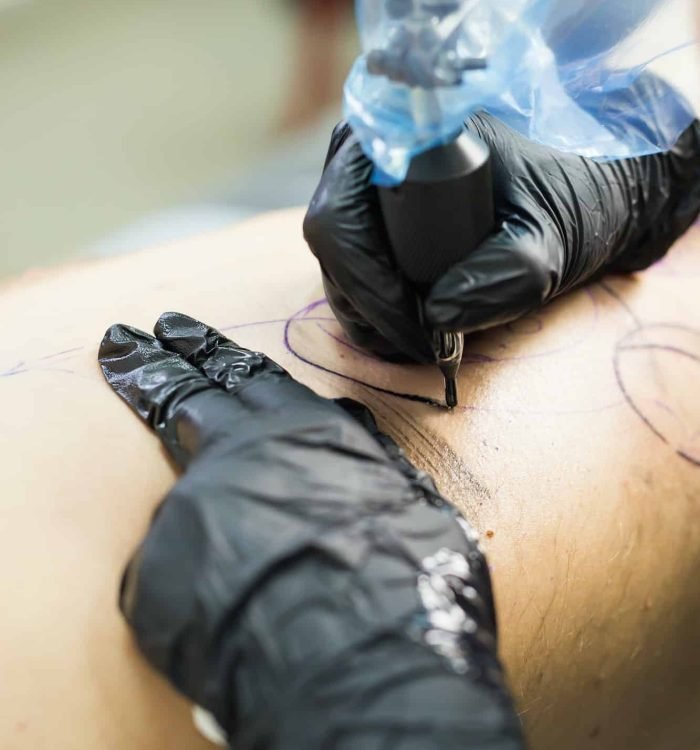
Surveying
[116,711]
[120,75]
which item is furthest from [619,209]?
[120,75]

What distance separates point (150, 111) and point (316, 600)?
2416 millimetres

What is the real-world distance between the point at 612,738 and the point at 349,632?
0.57 meters

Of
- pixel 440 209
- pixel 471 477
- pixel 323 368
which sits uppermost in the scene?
pixel 440 209

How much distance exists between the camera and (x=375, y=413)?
898mm

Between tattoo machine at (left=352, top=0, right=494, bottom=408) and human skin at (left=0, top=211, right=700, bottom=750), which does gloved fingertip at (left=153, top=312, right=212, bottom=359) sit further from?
tattoo machine at (left=352, top=0, right=494, bottom=408)

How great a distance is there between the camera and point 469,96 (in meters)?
0.66

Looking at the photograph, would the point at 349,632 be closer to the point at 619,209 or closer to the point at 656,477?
the point at 656,477

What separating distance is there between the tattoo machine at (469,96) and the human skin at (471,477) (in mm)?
110

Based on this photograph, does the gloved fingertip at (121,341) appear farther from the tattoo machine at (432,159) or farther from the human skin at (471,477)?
the tattoo machine at (432,159)

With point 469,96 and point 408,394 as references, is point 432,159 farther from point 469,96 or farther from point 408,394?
point 408,394

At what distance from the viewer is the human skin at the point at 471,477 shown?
2.30 feet

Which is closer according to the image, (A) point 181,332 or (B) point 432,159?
(B) point 432,159

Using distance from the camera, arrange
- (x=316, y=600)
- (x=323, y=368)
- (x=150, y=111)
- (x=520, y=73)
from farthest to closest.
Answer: (x=150, y=111) → (x=323, y=368) → (x=520, y=73) → (x=316, y=600)

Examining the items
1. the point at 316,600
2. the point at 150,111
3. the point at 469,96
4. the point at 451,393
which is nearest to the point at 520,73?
the point at 469,96
